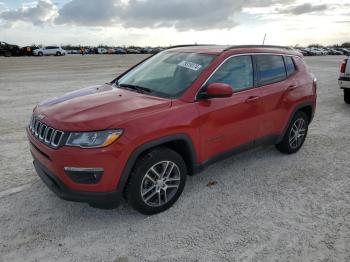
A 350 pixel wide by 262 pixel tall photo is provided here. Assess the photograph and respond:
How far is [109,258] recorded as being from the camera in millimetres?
2893

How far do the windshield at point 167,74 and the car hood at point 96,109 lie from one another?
9.3 inches

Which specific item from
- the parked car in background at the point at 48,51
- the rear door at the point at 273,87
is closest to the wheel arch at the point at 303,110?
the rear door at the point at 273,87

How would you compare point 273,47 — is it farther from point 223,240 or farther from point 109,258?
point 109,258

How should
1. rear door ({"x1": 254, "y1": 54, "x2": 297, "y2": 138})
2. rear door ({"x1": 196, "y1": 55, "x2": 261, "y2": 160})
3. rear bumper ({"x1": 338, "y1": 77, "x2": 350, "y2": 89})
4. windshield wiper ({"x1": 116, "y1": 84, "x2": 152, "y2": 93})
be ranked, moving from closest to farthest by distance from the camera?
rear door ({"x1": 196, "y1": 55, "x2": 261, "y2": 160}), windshield wiper ({"x1": 116, "y1": 84, "x2": 152, "y2": 93}), rear door ({"x1": 254, "y1": 54, "x2": 297, "y2": 138}), rear bumper ({"x1": 338, "y1": 77, "x2": 350, "y2": 89})

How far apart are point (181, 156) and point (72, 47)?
7953 centimetres

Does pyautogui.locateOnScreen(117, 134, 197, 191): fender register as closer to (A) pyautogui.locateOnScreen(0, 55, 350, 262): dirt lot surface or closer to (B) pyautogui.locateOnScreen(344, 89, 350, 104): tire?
(A) pyautogui.locateOnScreen(0, 55, 350, 262): dirt lot surface

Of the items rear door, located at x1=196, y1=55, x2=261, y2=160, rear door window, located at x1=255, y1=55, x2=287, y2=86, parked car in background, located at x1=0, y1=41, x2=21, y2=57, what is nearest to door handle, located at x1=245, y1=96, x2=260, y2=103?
rear door, located at x1=196, y1=55, x2=261, y2=160

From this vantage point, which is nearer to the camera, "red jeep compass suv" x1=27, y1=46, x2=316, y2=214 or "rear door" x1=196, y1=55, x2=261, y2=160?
"red jeep compass suv" x1=27, y1=46, x2=316, y2=214

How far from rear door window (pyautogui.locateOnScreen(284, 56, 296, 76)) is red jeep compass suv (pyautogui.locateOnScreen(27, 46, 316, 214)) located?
1.0 inches

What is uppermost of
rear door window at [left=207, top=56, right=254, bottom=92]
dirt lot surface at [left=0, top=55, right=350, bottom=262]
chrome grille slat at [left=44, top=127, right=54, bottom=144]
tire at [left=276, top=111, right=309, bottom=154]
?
rear door window at [left=207, top=56, right=254, bottom=92]

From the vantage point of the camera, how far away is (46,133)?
325cm

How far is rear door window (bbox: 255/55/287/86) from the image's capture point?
4.48 m

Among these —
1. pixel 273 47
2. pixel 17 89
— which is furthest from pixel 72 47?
pixel 273 47

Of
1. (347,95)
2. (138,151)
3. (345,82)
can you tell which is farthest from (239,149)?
(347,95)
